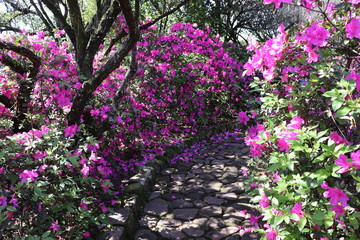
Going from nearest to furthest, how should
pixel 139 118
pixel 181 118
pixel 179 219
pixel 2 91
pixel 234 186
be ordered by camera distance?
pixel 2 91 → pixel 179 219 → pixel 234 186 → pixel 139 118 → pixel 181 118

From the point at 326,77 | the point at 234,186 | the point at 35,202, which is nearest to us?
the point at 326,77

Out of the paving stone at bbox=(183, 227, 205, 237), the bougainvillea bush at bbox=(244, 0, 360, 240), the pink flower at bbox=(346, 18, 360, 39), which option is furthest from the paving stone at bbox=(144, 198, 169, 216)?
the pink flower at bbox=(346, 18, 360, 39)

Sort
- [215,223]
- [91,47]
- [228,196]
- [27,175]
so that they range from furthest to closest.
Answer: [91,47], [228,196], [215,223], [27,175]

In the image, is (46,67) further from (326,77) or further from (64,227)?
(326,77)

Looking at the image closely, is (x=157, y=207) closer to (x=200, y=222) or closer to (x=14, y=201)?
(x=200, y=222)

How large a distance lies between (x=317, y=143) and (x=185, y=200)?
2588 millimetres

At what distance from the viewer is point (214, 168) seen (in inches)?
204

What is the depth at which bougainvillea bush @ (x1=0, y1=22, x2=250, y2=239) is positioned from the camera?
229cm

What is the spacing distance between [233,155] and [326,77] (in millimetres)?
3973

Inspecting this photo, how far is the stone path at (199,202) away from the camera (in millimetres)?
3229

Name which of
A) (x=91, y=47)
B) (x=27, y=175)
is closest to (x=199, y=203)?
(x=27, y=175)

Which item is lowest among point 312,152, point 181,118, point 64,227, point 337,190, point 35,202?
point 64,227

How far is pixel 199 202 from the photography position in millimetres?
3914

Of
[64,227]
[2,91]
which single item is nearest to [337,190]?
[64,227]
